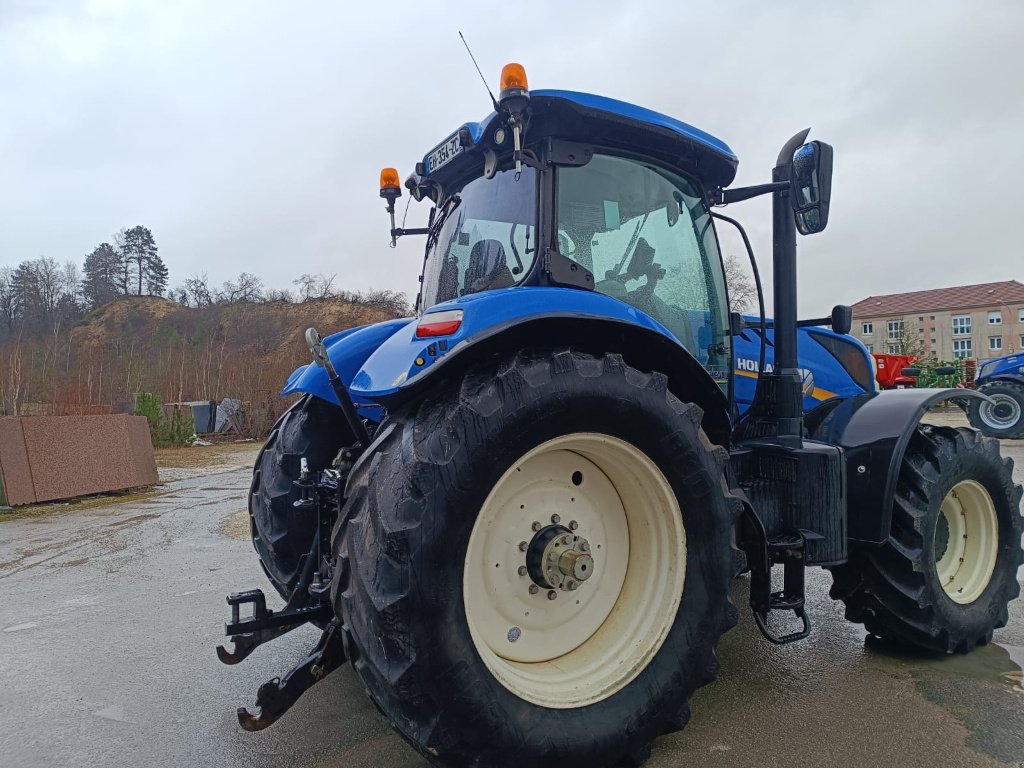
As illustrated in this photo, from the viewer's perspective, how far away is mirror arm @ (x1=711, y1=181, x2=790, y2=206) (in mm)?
3219

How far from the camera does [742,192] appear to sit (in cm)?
328

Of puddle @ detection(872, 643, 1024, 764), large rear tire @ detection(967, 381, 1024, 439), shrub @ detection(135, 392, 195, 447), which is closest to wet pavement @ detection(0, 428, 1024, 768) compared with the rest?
puddle @ detection(872, 643, 1024, 764)

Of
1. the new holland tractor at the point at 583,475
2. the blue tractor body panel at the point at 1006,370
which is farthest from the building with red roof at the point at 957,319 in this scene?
the new holland tractor at the point at 583,475

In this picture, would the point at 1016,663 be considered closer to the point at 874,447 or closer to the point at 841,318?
the point at 874,447

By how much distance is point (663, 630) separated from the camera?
7.70 feet

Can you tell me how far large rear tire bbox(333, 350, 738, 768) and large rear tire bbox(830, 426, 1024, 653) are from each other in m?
1.26

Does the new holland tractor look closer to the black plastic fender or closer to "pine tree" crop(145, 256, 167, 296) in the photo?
the black plastic fender

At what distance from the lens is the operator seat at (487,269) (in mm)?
2809

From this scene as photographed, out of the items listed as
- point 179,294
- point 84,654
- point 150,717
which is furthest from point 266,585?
point 179,294

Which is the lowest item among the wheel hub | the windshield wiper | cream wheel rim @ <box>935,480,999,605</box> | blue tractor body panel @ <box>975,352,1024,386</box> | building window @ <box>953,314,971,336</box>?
cream wheel rim @ <box>935,480,999,605</box>

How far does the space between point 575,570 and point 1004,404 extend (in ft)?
50.1

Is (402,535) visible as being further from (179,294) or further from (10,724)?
(179,294)

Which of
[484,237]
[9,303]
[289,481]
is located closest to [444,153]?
[484,237]

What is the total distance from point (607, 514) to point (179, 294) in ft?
215
